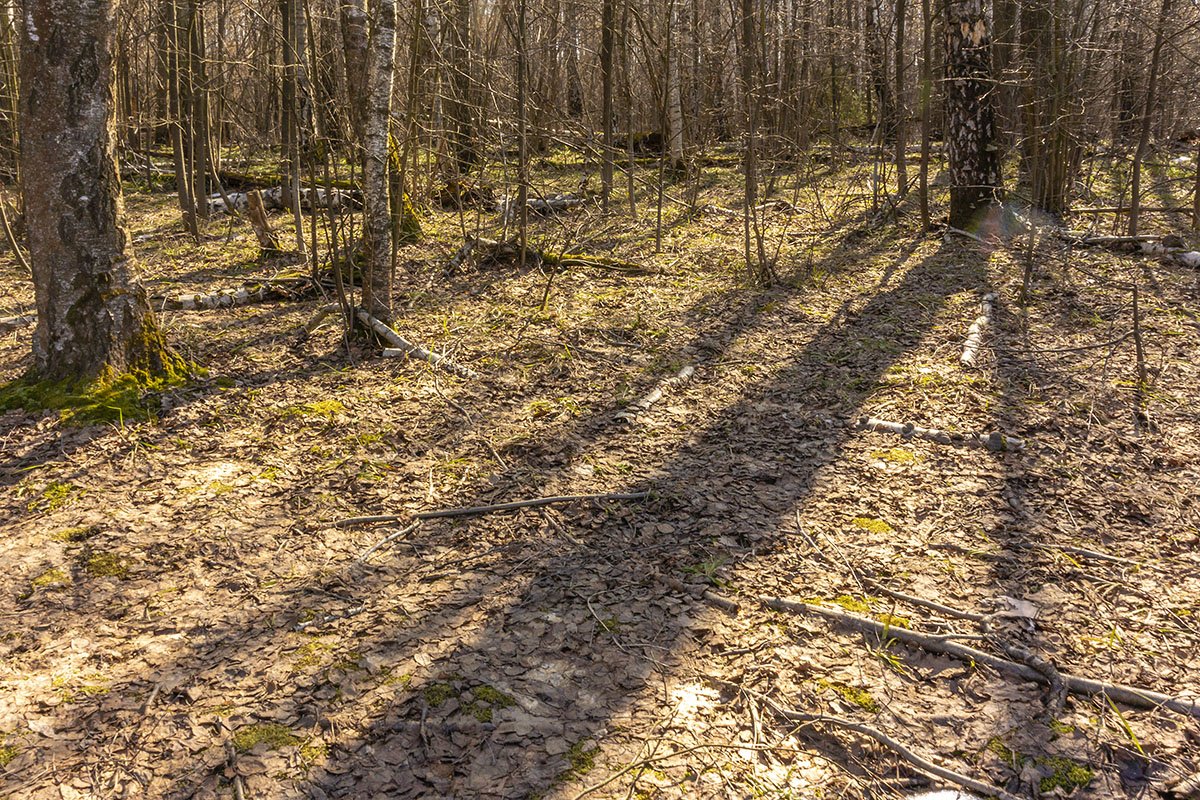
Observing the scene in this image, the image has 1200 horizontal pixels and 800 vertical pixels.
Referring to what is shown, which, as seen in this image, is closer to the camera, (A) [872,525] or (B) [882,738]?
(B) [882,738]

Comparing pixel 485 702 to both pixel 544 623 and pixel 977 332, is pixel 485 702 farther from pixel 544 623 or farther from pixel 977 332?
pixel 977 332

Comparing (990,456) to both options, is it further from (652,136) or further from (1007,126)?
(652,136)

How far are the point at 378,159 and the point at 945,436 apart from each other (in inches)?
195

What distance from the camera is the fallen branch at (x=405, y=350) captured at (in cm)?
630

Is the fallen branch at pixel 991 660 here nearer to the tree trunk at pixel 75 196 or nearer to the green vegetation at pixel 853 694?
the green vegetation at pixel 853 694

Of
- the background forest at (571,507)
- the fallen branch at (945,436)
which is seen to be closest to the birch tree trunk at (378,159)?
the background forest at (571,507)

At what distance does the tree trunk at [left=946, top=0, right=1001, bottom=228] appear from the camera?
952 cm

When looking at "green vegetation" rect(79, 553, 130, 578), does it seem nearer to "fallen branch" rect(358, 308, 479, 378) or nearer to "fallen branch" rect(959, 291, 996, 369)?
"fallen branch" rect(358, 308, 479, 378)

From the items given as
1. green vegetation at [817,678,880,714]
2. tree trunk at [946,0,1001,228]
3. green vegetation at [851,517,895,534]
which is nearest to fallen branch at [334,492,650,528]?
green vegetation at [851,517,895,534]

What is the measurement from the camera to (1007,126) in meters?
15.3

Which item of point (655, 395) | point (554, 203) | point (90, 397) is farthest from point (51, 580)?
point (554, 203)

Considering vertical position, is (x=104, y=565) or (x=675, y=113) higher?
(x=675, y=113)

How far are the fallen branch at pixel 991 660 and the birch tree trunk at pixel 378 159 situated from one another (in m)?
4.62

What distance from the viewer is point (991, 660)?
3.12m
